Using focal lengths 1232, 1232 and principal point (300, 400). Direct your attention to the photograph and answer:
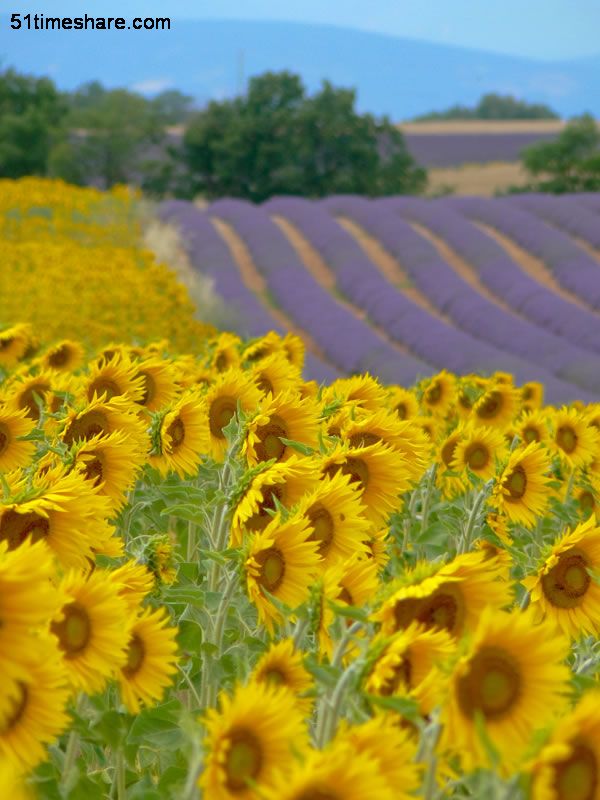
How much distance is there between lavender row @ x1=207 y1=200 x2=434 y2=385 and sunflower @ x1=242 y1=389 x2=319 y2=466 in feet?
24.7

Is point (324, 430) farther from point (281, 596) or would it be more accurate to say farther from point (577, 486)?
point (577, 486)

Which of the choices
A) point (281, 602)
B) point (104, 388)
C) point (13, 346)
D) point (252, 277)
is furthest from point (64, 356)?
point (252, 277)

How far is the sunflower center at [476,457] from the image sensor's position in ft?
12.3

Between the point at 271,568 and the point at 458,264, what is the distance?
1749cm

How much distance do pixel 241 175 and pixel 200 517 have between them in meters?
31.7

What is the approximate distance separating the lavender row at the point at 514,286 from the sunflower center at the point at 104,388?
9783 millimetres

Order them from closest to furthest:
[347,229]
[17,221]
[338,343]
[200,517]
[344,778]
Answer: [344,778] → [200,517] → [338,343] → [17,221] → [347,229]

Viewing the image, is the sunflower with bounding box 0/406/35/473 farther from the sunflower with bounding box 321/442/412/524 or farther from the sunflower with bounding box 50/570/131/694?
the sunflower with bounding box 50/570/131/694

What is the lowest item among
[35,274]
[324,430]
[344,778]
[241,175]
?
[241,175]

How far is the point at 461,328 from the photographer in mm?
15844

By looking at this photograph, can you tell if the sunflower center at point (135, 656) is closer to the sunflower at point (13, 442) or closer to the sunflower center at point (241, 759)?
the sunflower center at point (241, 759)

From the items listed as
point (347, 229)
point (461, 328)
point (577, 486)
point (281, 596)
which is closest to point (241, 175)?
point (347, 229)

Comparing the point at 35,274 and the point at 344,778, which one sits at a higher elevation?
the point at 344,778

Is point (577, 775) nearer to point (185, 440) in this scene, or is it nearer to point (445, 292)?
point (185, 440)
